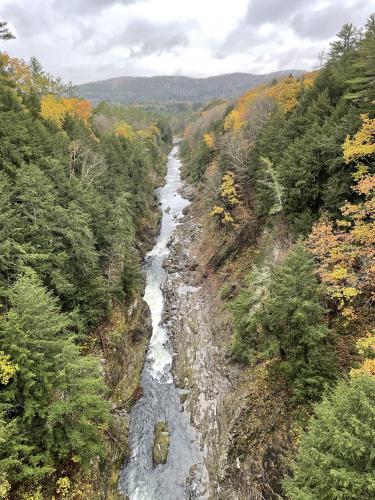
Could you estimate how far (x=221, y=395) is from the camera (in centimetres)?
2408

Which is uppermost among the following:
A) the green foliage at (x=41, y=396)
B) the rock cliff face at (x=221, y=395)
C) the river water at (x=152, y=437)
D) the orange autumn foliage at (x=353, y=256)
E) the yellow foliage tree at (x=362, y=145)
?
the yellow foliage tree at (x=362, y=145)

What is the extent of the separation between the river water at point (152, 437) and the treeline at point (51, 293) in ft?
10.3

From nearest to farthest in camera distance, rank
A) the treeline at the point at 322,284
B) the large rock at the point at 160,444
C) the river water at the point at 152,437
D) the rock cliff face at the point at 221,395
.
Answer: the treeline at the point at 322,284 → the rock cliff face at the point at 221,395 → the river water at the point at 152,437 → the large rock at the point at 160,444

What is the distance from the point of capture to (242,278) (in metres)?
32.8

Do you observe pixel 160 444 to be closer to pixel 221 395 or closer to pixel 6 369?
pixel 221 395

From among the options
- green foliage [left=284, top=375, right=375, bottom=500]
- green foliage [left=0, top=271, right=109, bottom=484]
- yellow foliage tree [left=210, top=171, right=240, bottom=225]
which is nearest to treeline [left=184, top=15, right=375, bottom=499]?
green foliage [left=284, top=375, right=375, bottom=500]

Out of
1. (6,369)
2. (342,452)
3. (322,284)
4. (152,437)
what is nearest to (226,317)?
(152,437)

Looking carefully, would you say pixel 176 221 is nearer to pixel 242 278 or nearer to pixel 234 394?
pixel 242 278

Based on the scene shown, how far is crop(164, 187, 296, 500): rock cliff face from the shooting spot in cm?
1759

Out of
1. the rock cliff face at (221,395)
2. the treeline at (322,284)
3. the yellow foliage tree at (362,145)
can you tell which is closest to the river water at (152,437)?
the rock cliff face at (221,395)

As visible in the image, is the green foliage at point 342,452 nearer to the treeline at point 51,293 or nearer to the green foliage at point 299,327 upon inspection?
the green foliage at point 299,327

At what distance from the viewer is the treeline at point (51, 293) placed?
14.3 m

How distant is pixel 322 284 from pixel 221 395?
11.8 m

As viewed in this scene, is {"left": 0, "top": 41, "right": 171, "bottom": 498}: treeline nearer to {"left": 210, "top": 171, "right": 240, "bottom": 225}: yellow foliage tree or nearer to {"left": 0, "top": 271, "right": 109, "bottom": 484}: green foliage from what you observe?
{"left": 0, "top": 271, "right": 109, "bottom": 484}: green foliage
